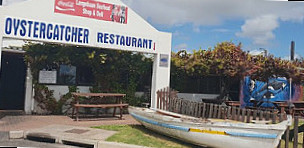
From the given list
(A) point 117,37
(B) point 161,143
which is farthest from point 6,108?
(B) point 161,143

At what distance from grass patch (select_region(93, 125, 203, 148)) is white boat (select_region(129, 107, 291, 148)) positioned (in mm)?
257

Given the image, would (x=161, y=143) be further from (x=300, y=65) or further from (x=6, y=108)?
(x=300, y=65)

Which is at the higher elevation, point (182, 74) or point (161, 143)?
point (182, 74)

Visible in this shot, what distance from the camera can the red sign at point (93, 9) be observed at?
400 inches

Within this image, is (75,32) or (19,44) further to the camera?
(19,44)

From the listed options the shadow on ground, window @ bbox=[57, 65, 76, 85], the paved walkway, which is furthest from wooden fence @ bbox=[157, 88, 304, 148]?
window @ bbox=[57, 65, 76, 85]

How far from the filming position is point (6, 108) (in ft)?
40.9

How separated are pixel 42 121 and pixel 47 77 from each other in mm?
2379

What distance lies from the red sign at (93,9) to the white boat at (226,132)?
5.20 meters

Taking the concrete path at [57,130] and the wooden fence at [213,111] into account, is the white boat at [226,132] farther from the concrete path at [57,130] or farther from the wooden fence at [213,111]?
the concrete path at [57,130]

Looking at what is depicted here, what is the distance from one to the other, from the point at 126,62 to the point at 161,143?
6093 millimetres

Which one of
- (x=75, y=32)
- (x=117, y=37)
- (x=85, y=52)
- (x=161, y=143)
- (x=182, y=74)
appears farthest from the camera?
(x=182, y=74)

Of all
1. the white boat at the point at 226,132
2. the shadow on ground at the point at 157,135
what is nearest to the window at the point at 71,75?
the shadow on ground at the point at 157,135

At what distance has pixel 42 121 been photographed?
1001cm
